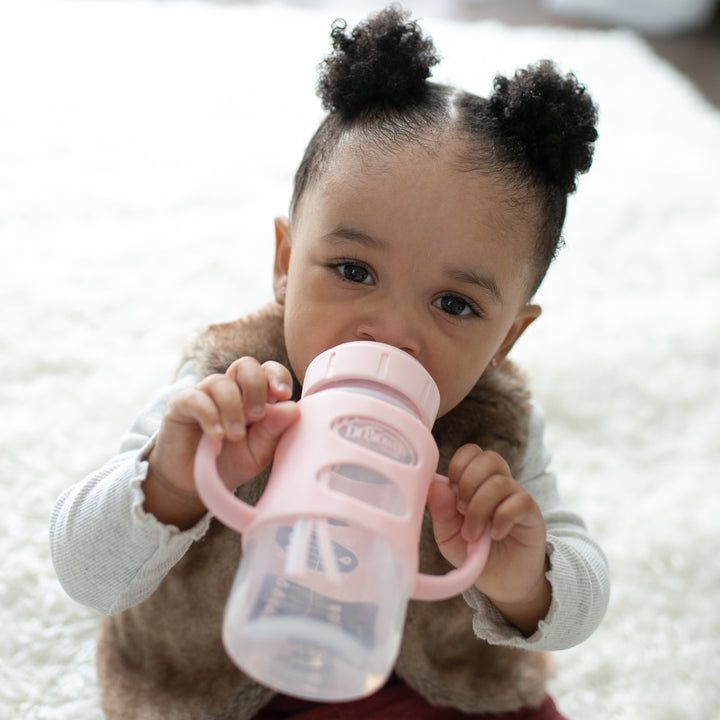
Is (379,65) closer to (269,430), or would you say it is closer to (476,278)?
(476,278)

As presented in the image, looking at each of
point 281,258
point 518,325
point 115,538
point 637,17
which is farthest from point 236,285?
point 637,17

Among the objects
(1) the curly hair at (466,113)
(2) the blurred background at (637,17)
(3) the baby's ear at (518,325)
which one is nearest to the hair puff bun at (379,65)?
(1) the curly hair at (466,113)

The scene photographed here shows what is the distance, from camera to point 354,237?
0.73 metres

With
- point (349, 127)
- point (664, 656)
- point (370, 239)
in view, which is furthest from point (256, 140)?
point (664, 656)

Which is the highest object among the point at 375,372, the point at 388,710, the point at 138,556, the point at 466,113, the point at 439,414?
the point at 466,113

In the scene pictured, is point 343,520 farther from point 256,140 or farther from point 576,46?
point 576,46

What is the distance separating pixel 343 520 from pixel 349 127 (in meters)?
0.43

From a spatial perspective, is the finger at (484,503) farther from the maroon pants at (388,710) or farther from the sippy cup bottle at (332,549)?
the maroon pants at (388,710)

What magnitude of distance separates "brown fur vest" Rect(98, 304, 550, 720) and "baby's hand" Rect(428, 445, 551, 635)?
0.15m

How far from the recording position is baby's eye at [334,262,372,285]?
2.45ft

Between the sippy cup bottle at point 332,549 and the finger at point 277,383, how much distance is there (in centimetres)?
4

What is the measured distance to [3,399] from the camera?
Result: 1.18 metres

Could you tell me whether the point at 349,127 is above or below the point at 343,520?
above

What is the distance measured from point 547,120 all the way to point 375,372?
0.34 m
